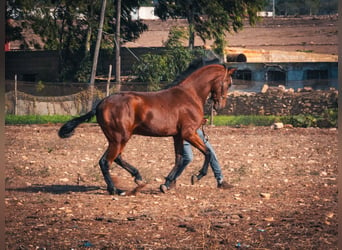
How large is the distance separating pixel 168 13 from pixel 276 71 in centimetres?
982

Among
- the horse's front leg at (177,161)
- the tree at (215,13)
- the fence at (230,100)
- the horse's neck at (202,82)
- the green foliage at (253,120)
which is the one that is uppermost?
the tree at (215,13)

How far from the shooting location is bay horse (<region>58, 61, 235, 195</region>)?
1066 cm

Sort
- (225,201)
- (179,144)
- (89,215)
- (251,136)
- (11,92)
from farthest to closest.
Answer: (11,92) → (251,136) → (179,144) → (225,201) → (89,215)

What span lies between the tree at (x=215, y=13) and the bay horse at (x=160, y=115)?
95.9 ft

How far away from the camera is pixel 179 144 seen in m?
11.1

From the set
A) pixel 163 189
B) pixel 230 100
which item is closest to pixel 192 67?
pixel 163 189

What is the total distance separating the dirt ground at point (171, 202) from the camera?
7.72 meters

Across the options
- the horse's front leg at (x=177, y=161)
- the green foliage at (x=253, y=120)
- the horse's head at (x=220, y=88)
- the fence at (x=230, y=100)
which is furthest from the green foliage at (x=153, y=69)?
the horse's front leg at (x=177, y=161)

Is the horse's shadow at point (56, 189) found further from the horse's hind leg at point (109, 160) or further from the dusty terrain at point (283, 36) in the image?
the dusty terrain at point (283, 36)

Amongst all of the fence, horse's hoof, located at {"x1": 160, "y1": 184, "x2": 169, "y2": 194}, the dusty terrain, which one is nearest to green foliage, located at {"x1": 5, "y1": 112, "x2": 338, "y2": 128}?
the fence

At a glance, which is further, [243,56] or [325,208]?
[243,56]

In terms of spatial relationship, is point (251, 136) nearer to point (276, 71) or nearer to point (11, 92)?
point (11, 92)

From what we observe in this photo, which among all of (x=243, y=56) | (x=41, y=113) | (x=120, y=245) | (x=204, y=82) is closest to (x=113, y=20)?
(x=243, y=56)

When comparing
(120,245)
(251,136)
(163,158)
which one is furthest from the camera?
(251,136)
